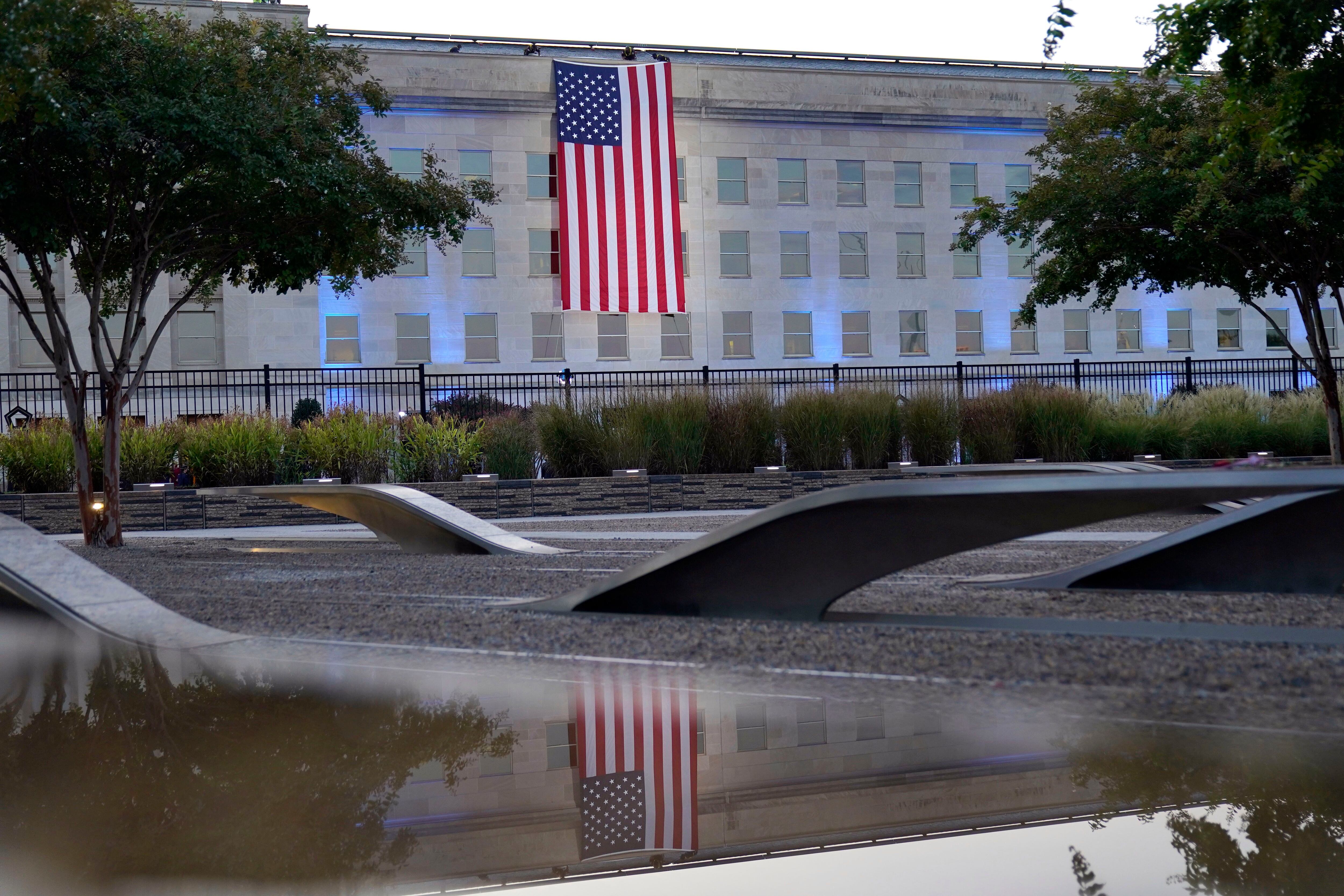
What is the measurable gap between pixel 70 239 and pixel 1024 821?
36.0 ft

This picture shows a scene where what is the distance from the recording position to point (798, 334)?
1438 inches

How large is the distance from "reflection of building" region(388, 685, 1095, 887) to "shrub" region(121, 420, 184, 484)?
13.0 m

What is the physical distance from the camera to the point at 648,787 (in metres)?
2.38

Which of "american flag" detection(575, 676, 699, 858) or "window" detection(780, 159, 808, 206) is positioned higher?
"window" detection(780, 159, 808, 206)

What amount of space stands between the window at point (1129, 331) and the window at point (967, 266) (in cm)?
533

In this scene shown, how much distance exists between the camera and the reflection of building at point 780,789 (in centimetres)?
198

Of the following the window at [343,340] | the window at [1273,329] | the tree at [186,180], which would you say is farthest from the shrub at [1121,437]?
the window at [1273,329]

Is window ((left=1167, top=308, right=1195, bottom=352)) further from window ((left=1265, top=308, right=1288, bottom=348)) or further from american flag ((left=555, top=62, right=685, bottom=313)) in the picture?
american flag ((left=555, top=62, right=685, bottom=313))

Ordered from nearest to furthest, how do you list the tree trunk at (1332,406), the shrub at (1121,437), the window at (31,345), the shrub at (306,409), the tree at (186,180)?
the tree at (186,180)
the tree trunk at (1332,406)
the shrub at (1121,437)
the shrub at (306,409)
the window at (31,345)

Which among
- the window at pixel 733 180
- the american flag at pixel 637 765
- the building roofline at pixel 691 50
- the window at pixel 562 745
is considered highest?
the building roofline at pixel 691 50

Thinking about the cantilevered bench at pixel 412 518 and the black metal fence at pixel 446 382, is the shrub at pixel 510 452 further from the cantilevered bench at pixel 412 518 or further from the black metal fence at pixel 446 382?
the black metal fence at pixel 446 382

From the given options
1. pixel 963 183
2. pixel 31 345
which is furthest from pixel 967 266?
pixel 31 345

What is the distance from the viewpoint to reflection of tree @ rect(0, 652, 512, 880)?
6.45ft

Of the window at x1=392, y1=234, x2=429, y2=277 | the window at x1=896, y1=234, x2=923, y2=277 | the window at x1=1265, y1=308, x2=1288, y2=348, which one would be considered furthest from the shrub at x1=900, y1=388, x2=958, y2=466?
the window at x1=1265, y1=308, x2=1288, y2=348
